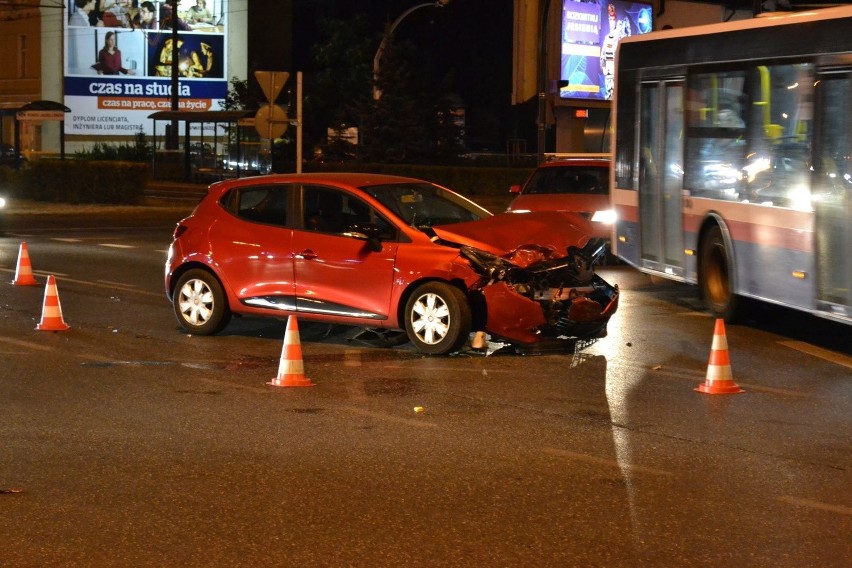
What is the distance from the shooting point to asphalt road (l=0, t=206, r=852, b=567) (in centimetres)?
592

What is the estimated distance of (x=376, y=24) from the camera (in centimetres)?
8225

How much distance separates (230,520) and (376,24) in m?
78.0

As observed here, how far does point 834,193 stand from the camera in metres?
11.6

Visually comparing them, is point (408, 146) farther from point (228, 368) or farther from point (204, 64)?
point (228, 368)

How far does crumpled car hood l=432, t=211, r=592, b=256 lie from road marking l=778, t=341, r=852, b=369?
228cm

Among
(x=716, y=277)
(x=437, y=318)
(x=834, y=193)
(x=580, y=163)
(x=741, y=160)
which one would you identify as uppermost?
(x=580, y=163)

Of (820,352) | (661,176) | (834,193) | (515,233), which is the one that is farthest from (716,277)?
(515,233)

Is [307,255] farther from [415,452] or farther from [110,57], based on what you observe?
[110,57]

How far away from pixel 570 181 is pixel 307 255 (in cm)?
843

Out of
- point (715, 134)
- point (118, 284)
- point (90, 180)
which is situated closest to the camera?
point (715, 134)

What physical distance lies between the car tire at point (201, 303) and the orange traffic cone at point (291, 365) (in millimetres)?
2480

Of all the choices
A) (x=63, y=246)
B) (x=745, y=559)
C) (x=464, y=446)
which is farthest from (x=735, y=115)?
(x=63, y=246)

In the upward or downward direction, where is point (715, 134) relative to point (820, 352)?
upward

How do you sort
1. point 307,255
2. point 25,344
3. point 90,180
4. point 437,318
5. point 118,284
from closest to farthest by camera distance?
point 437,318, point 307,255, point 25,344, point 118,284, point 90,180
